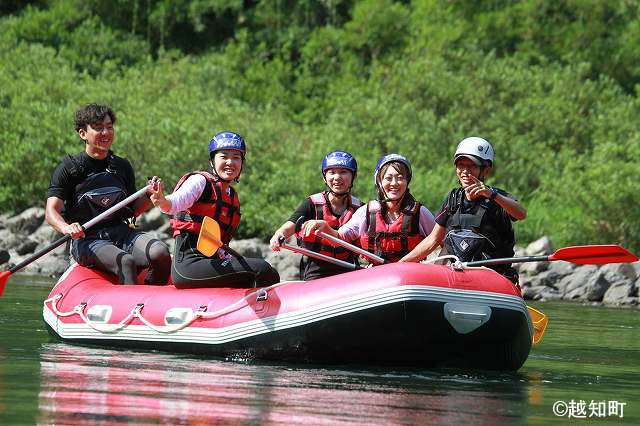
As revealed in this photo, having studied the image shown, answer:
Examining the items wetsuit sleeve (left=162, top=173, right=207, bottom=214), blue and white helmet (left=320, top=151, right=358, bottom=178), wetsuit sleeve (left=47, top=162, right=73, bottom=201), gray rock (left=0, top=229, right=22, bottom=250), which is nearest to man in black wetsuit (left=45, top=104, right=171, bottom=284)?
wetsuit sleeve (left=47, top=162, right=73, bottom=201)

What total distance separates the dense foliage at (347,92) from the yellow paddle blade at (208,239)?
14.1 meters

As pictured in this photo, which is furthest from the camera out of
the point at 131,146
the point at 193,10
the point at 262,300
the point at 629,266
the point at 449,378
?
the point at 193,10

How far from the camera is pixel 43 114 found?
25688 millimetres

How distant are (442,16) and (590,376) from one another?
1082 inches

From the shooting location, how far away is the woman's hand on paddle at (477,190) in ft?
25.2

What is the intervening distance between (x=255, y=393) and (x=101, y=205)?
320 cm

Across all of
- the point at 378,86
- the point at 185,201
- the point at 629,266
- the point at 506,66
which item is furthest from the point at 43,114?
the point at 185,201

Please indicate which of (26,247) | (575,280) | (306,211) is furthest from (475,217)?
(26,247)

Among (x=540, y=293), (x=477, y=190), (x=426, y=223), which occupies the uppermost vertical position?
(x=477, y=190)

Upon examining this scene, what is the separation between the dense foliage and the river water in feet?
46.0

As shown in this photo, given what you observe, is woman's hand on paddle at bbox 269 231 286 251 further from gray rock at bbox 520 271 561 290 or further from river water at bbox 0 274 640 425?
gray rock at bbox 520 271 561 290

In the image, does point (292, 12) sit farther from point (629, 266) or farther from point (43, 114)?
point (629, 266)

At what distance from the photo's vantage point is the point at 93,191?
9.13m

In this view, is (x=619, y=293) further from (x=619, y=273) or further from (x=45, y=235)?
(x=45, y=235)
